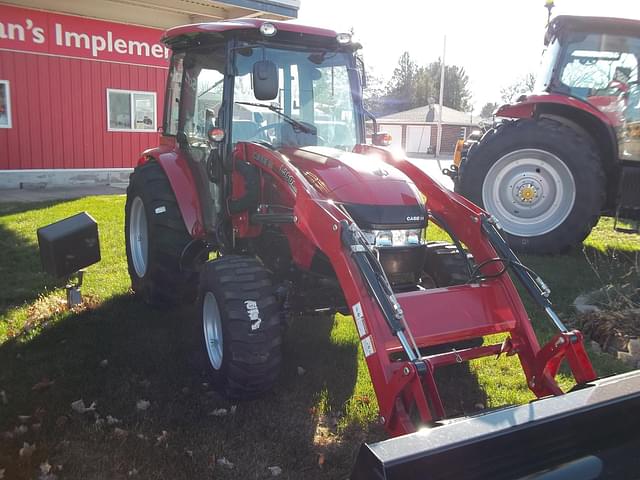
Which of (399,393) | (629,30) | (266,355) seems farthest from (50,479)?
(629,30)

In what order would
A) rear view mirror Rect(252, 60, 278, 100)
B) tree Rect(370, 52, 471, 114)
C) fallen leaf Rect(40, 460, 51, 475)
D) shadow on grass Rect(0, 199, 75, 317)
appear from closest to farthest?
fallen leaf Rect(40, 460, 51, 475), rear view mirror Rect(252, 60, 278, 100), shadow on grass Rect(0, 199, 75, 317), tree Rect(370, 52, 471, 114)

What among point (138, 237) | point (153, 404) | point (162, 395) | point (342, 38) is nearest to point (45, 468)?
point (153, 404)

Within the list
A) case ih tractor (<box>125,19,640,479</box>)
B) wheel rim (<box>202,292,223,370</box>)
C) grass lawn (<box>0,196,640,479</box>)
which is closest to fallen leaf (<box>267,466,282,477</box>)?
grass lawn (<box>0,196,640,479</box>)

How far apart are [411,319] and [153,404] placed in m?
1.62

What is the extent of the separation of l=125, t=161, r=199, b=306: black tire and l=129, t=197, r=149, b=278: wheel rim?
1.57 ft

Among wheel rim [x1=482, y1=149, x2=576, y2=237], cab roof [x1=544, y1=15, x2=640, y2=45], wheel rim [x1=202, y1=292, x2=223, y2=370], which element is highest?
cab roof [x1=544, y1=15, x2=640, y2=45]

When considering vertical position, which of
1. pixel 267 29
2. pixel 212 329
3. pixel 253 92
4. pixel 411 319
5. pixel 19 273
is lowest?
pixel 19 273

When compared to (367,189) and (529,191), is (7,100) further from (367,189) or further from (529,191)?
(367,189)

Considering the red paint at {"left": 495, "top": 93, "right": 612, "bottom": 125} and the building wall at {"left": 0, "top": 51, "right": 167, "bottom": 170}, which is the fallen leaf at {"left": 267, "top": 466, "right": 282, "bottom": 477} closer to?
the red paint at {"left": 495, "top": 93, "right": 612, "bottom": 125}

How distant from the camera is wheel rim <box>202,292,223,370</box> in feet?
12.7

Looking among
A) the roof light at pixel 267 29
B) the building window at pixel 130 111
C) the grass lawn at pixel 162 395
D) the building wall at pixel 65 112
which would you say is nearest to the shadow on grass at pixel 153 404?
the grass lawn at pixel 162 395

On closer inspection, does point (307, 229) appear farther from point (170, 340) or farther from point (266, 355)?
point (170, 340)

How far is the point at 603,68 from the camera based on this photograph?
285 inches

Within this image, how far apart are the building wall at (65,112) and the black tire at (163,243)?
8.30 metres
